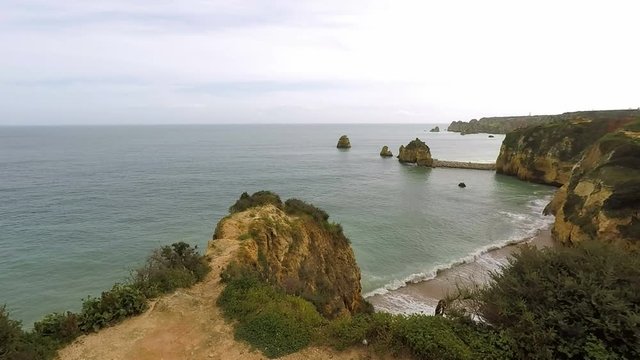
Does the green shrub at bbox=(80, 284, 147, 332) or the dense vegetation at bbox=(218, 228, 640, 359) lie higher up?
the dense vegetation at bbox=(218, 228, 640, 359)

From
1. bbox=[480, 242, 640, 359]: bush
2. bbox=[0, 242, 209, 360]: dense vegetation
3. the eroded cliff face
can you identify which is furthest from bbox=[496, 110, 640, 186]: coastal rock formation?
bbox=[0, 242, 209, 360]: dense vegetation

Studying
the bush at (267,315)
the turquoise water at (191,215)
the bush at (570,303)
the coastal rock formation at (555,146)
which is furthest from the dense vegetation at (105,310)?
the coastal rock formation at (555,146)

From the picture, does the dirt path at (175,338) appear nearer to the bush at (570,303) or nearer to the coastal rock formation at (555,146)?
the bush at (570,303)

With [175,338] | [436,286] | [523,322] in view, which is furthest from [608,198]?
[175,338]

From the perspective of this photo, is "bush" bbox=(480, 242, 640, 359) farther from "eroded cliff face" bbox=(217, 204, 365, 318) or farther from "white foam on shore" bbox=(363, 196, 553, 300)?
"white foam on shore" bbox=(363, 196, 553, 300)

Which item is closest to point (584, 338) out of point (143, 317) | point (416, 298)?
point (143, 317)

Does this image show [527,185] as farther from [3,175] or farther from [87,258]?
[3,175]
